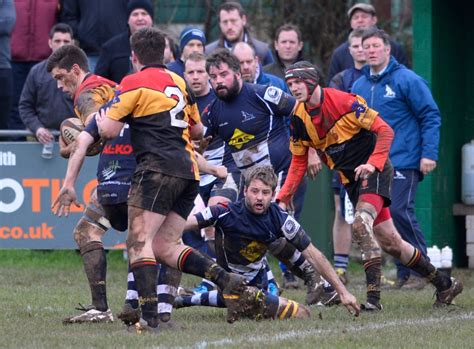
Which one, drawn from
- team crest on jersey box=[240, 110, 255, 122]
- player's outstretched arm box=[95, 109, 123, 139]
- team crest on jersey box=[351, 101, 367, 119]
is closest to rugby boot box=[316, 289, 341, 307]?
team crest on jersey box=[351, 101, 367, 119]

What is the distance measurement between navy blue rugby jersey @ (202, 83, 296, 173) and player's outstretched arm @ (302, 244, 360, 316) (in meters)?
1.81

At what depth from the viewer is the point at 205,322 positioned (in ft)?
31.3

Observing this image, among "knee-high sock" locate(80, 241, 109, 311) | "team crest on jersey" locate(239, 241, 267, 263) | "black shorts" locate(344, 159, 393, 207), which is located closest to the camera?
"knee-high sock" locate(80, 241, 109, 311)

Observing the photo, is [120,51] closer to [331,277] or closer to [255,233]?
[255,233]

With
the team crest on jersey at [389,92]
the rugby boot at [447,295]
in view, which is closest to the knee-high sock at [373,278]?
the rugby boot at [447,295]

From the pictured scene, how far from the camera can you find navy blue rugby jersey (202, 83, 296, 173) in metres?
11.2

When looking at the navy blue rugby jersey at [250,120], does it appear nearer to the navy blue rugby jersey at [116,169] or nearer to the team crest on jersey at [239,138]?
the team crest on jersey at [239,138]

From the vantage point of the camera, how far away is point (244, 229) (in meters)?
9.84

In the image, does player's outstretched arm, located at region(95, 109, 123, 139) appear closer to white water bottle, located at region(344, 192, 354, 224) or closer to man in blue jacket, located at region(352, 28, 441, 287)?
man in blue jacket, located at region(352, 28, 441, 287)

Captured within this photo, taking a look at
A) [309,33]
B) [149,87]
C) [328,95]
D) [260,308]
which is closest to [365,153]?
[328,95]

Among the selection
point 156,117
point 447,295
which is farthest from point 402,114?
point 156,117

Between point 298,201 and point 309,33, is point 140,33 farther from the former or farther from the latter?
point 309,33

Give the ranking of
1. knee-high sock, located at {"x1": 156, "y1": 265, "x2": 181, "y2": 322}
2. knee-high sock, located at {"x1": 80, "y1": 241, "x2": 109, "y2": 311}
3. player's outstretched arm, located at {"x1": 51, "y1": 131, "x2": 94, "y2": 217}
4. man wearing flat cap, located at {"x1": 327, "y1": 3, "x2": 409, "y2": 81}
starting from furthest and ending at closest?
1. man wearing flat cap, located at {"x1": 327, "y1": 3, "x2": 409, "y2": 81}
2. knee-high sock, located at {"x1": 80, "y1": 241, "x2": 109, "y2": 311}
3. knee-high sock, located at {"x1": 156, "y1": 265, "x2": 181, "y2": 322}
4. player's outstretched arm, located at {"x1": 51, "y1": 131, "x2": 94, "y2": 217}

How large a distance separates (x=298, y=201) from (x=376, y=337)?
4.41 metres
